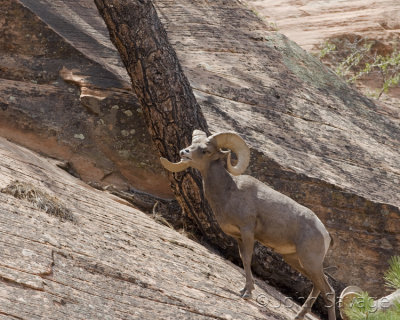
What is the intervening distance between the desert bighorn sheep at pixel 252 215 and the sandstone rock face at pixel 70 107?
2712 millimetres

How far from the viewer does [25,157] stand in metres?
8.31

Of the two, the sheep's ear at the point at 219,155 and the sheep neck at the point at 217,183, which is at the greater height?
the sheep's ear at the point at 219,155

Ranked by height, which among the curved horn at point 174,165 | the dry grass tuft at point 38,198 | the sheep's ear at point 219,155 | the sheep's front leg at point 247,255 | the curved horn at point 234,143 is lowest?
the sheep's front leg at point 247,255

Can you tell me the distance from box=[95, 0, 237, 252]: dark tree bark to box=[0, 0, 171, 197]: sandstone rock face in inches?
32.2

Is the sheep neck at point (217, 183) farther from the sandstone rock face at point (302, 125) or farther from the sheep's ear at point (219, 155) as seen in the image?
the sandstone rock face at point (302, 125)

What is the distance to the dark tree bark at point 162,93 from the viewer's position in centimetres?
890

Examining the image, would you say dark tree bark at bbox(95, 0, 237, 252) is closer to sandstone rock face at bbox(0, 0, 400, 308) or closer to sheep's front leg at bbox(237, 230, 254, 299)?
sandstone rock face at bbox(0, 0, 400, 308)

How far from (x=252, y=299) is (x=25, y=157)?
342 centimetres

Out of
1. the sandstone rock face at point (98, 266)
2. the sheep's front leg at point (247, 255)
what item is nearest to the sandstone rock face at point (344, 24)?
the sandstone rock face at point (98, 266)

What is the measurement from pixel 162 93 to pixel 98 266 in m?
3.74

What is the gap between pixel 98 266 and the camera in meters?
5.77

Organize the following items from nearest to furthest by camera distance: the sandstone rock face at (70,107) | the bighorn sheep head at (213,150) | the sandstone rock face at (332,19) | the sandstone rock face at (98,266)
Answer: the sandstone rock face at (98,266)
the bighorn sheep head at (213,150)
the sandstone rock face at (70,107)
the sandstone rock face at (332,19)

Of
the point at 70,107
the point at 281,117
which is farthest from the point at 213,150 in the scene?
the point at 281,117

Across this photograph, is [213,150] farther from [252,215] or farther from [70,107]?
[70,107]
